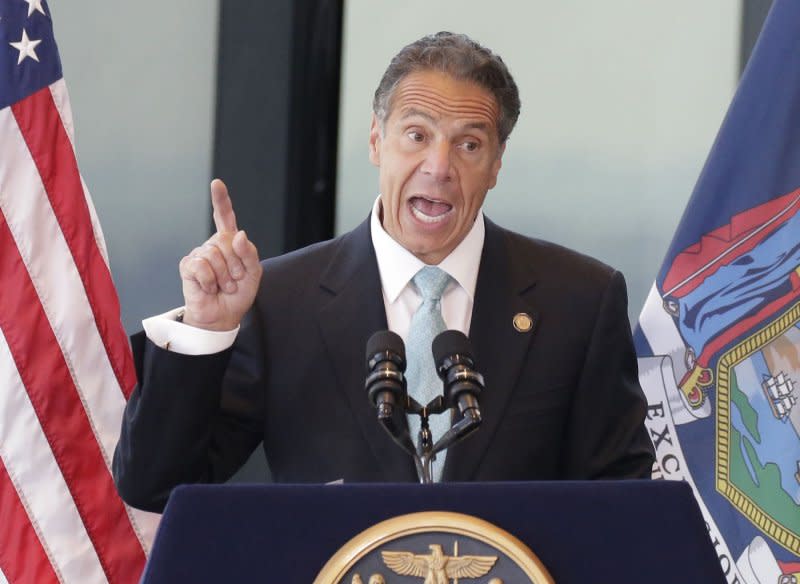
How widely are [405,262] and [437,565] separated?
1.04 meters

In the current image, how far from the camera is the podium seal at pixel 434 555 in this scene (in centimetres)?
146

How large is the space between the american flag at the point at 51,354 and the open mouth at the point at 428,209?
934mm

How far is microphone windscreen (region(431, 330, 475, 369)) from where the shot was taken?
5.61 feet

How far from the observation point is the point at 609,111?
4.22 meters

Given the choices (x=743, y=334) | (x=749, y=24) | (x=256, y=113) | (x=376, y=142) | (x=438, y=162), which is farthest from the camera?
(x=256, y=113)

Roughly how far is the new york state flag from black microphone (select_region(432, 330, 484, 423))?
58.1 inches

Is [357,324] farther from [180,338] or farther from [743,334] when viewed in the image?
[743,334]

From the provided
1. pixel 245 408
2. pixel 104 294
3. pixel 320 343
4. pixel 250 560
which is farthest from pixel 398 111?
pixel 250 560

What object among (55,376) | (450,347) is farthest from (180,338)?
(55,376)

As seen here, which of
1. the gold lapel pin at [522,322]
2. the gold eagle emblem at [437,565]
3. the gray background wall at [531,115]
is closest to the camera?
the gold eagle emblem at [437,565]

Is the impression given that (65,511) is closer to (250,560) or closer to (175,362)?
(175,362)

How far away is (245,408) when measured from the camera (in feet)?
7.58

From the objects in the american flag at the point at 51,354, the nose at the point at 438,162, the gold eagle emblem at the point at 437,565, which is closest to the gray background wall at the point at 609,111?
the american flag at the point at 51,354

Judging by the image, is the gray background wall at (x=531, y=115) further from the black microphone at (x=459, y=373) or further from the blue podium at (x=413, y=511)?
the blue podium at (x=413, y=511)
